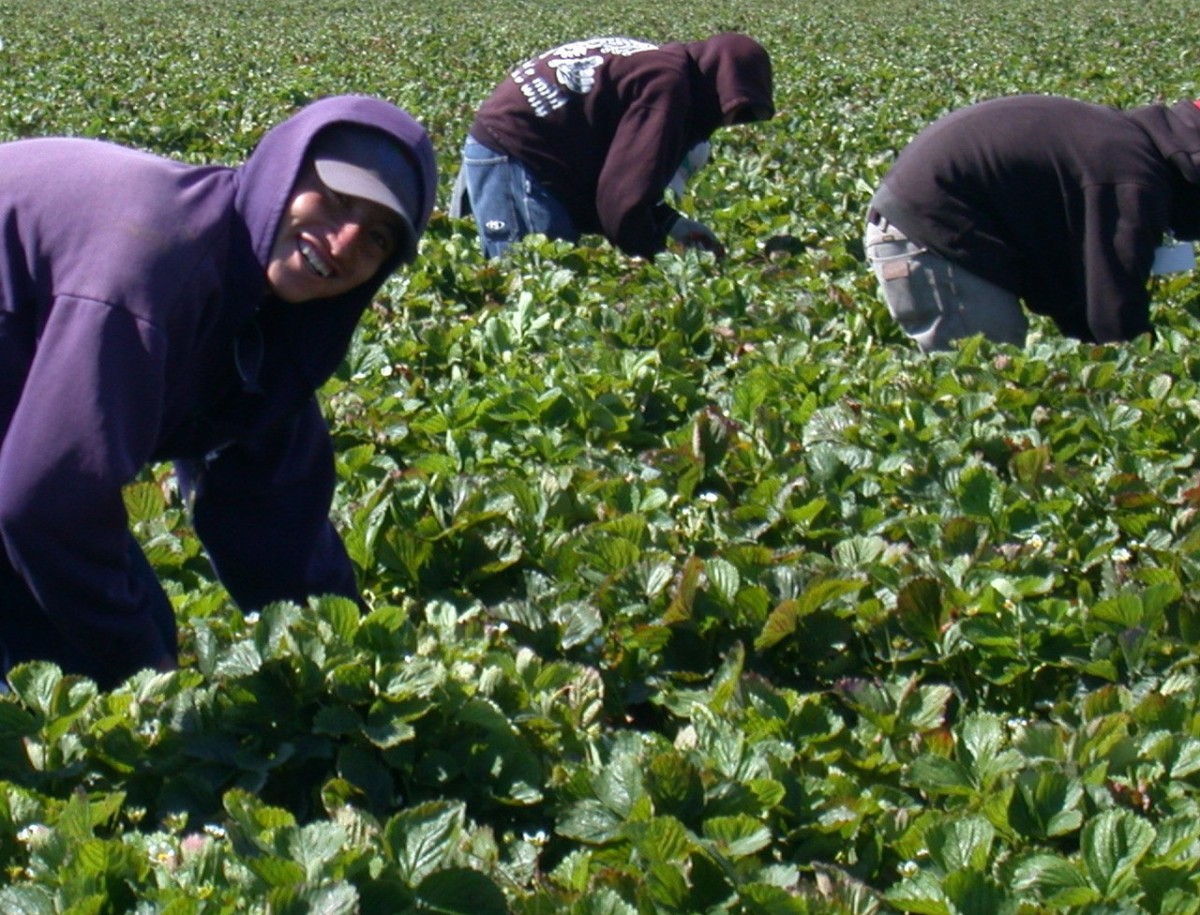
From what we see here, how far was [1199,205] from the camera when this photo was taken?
4.93 metres

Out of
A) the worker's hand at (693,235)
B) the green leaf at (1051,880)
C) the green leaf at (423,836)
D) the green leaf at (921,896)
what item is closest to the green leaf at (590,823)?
the green leaf at (423,836)

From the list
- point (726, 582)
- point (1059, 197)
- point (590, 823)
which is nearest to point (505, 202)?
point (1059, 197)

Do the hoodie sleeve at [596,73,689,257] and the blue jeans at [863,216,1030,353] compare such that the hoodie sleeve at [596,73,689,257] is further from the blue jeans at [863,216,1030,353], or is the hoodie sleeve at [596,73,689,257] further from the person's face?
the person's face

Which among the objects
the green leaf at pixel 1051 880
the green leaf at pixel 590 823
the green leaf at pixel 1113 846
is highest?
the green leaf at pixel 1113 846

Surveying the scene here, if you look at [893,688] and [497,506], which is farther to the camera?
[497,506]

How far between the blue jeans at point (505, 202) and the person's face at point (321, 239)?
169 inches

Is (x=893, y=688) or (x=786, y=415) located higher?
(x=893, y=688)

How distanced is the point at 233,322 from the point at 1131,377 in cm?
291

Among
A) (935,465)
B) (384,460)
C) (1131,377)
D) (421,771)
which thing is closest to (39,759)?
(421,771)

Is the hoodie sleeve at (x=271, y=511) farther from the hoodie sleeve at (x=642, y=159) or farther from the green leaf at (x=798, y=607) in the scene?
the hoodie sleeve at (x=642, y=159)

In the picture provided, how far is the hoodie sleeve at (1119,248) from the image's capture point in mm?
4809

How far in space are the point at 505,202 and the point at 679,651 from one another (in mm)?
4066

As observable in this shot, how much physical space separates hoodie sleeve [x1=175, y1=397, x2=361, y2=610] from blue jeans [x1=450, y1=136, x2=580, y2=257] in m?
3.89

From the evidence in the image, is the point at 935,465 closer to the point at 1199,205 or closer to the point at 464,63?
the point at 1199,205
